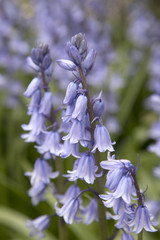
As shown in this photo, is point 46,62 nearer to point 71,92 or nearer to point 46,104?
point 46,104

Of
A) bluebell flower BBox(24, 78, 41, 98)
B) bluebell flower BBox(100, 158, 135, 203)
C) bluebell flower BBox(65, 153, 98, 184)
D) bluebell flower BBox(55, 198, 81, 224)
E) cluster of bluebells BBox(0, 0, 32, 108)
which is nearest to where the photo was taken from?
bluebell flower BBox(100, 158, 135, 203)

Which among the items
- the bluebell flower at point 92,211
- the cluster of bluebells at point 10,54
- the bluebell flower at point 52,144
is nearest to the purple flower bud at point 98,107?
the bluebell flower at point 52,144

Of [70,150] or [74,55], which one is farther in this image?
[70,150]

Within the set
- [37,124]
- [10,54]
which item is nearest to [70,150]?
[37,124]

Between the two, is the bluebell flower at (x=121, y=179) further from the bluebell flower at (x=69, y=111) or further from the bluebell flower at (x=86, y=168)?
the bluebell flower at (x=69, y=111)

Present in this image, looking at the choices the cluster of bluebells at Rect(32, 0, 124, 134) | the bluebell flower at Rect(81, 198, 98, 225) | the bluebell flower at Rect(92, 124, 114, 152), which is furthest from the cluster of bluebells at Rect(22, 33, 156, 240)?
the cluster of bluebells at Rect(32, 0, 124, 134)

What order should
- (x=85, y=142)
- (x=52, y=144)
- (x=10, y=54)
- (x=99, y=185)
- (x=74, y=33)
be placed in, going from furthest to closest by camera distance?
1. (x=74, y=33)
2. (x=10, y=54)
3. (x=52, y=144)
4. (x=99, y=185)
5. (x=85, y=142)

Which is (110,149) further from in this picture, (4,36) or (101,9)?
(101,9)

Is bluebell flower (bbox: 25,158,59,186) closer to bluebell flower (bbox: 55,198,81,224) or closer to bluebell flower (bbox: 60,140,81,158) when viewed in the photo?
bluebell flower (bbox: 55,198,81,224)

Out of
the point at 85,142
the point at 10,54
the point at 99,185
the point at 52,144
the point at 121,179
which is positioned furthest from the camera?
the point at 10,54

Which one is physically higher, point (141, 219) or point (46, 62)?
point (46, 62)

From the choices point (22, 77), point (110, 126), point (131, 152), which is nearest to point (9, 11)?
point (22, 77)
